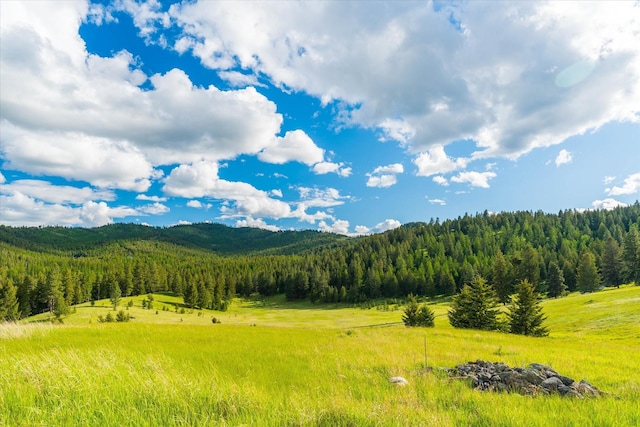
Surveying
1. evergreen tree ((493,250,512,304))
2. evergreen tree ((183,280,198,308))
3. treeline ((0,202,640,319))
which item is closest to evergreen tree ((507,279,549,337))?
evergreen tree ((493,250,512,304))

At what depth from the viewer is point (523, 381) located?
9125 mm

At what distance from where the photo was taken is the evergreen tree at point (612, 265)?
3772 inches

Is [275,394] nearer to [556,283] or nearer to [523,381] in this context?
[523,381]

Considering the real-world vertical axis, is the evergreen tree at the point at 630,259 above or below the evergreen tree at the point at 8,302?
above

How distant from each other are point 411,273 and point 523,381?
13658cm

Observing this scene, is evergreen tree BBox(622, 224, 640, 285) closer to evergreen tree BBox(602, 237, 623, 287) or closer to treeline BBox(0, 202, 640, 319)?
treeline BBox(0, 202, 640, 319)

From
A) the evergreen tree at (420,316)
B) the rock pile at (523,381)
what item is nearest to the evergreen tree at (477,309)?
the evergreen tree at (420,316)

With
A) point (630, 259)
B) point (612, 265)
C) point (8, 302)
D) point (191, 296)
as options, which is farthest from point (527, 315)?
point (8, 302)

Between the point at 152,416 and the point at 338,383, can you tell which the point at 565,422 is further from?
the point at 152,416

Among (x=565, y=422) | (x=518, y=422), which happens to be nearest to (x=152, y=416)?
(x=518, y=422)

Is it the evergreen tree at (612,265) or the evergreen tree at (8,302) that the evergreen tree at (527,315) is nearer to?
the evergreen tree at (612,265)

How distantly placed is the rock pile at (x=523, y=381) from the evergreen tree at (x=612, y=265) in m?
118

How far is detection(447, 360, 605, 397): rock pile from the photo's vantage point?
27.1 ft

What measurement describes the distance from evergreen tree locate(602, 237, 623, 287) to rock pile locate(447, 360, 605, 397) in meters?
118
